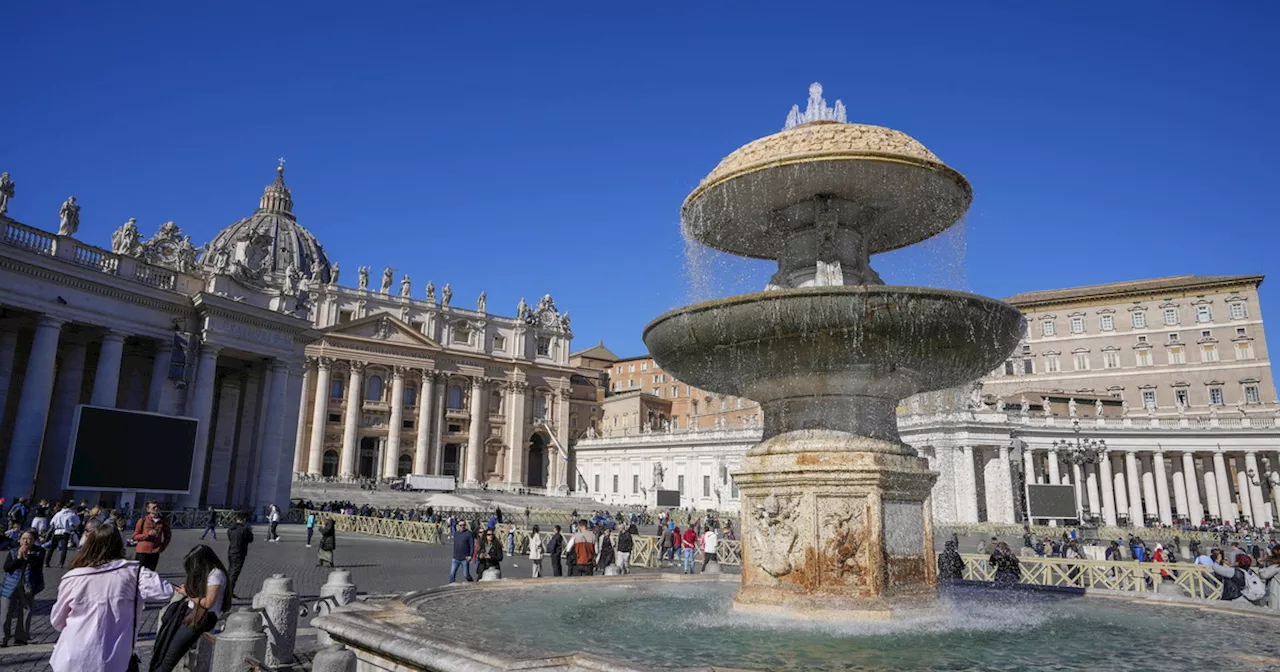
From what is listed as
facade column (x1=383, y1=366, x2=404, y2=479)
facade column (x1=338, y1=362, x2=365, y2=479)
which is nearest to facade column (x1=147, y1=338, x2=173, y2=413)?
facade column (x1=338, y1=362, x2=365, y2=479)

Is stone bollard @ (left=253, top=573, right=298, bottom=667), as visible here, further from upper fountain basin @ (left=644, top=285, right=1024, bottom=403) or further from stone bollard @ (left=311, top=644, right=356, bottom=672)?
upper fountain basin @ (left=644, top=285, right=1024, bottom=403)

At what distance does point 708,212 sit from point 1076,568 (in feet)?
33.9

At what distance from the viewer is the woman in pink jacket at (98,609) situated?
3.77 metres

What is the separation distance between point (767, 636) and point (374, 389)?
64747mm

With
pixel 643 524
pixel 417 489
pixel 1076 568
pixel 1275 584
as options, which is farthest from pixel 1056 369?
pixel 1275 584

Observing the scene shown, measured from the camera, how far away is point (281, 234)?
279 feet

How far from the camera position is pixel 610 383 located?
310ft

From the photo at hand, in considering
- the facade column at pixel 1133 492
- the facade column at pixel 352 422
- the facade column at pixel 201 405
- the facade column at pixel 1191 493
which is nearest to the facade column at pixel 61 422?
the facade column at pixel 201 405

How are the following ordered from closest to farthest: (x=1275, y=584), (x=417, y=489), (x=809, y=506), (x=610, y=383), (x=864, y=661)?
(x=864, y=661) < (x=809, y=506) < (x=1275, y=584) < (x=417, y=489) < (x=610, y=383)

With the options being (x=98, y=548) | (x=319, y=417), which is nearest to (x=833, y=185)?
(x=98, y=548)

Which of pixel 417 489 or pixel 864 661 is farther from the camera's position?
pixel 417 489

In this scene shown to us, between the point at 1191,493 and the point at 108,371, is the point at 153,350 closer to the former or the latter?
the point at 108,371

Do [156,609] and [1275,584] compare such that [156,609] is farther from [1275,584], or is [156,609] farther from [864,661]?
[1275,584]

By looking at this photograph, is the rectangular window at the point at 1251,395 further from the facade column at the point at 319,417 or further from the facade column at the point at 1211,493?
the facade column at the point at 319,417
